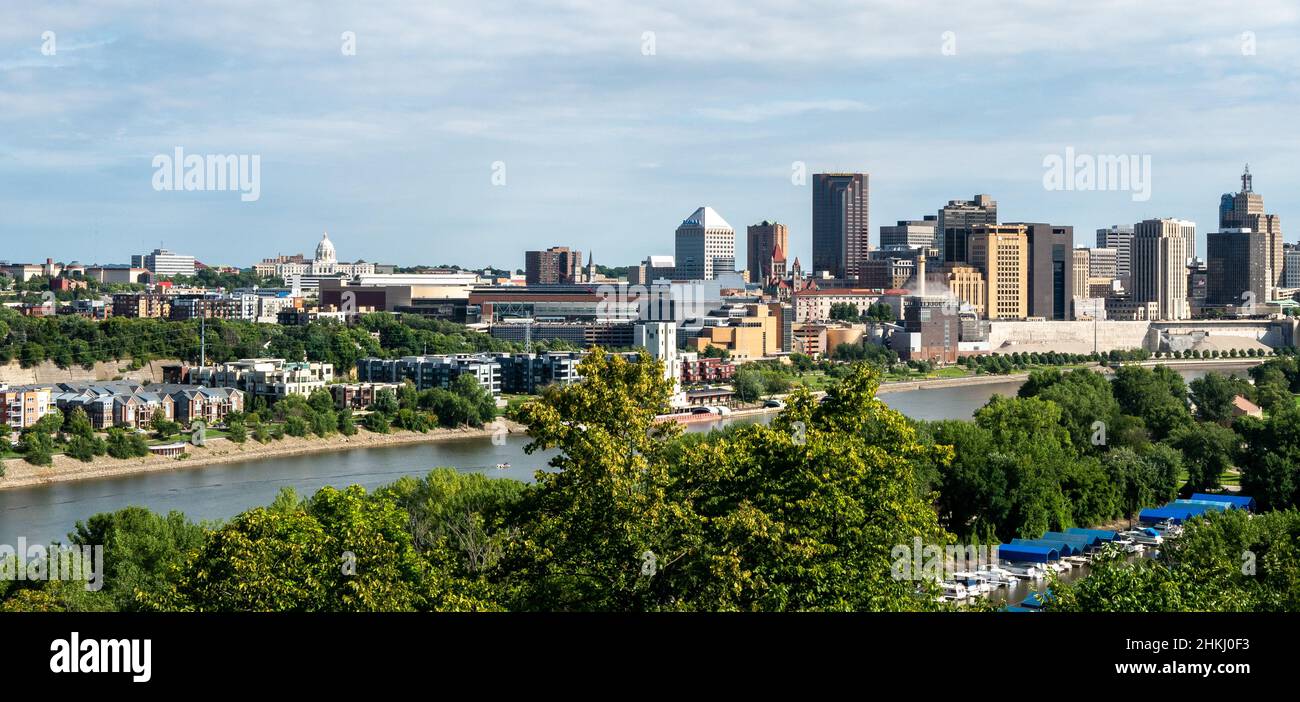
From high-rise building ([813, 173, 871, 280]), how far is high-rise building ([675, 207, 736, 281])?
175 inches

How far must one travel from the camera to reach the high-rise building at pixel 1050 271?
5131 cm

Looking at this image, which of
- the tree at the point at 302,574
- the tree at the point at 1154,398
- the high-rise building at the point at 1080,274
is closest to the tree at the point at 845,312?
the high-rise building at the point at 1080,274

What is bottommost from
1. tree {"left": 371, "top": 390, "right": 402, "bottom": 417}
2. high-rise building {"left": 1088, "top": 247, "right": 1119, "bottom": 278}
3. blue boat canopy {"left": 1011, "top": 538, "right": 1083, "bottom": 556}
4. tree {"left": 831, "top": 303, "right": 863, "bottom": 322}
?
blue boat canopy {"left": 1011, "top": 538, "right": 1083, "bottom": 556}

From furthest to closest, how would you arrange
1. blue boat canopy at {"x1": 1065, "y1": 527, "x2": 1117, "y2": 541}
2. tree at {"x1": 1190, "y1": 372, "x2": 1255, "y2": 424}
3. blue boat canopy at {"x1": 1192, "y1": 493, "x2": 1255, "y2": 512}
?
tree at {"x1": 1190, "y1": 372, "x2": 1255, "y2": 424}
blue boat canopy at {"x1": 1192, "y1": 493, "x2": 1255, "y2": 512}
blue boat canopy at {"x1": 1065, "y1": 527, "x2": 1117, "y2": 541}

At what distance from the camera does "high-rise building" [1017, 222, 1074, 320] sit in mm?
51312

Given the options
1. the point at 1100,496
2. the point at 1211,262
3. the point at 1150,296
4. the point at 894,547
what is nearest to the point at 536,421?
the point at 894,547

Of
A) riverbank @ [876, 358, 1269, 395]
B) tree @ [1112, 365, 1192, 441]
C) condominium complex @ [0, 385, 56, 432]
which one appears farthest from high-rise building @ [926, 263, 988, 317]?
condominium complex @ [0, 385, 56, 432]

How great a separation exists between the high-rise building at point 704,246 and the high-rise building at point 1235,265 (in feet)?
68.3

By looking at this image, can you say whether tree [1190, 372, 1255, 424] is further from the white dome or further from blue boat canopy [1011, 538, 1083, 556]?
the white dome

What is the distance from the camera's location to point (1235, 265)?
193 ft

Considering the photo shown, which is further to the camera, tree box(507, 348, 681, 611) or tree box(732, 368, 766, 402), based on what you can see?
tree box(732, 368, 766, 402)

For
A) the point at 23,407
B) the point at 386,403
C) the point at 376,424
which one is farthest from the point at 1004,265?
the point at 23,407
